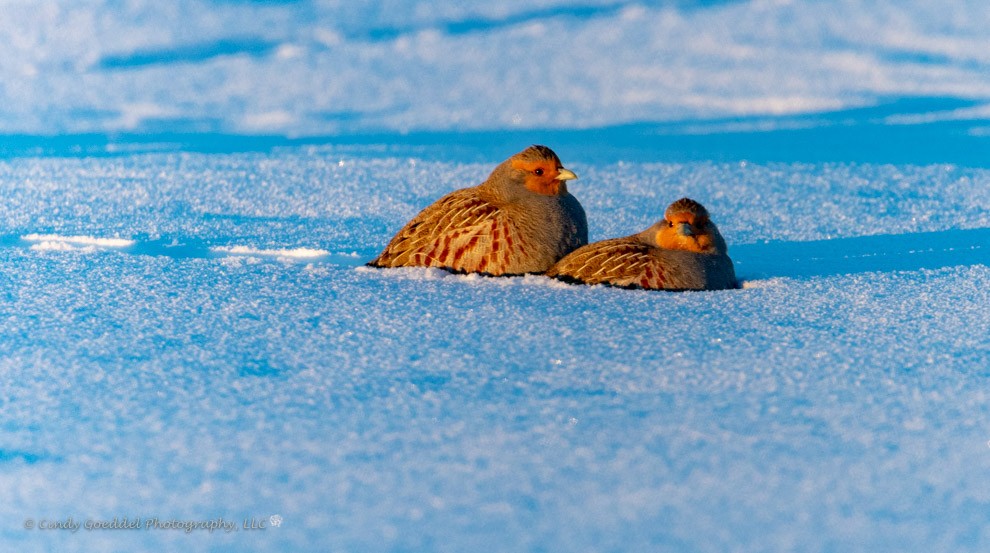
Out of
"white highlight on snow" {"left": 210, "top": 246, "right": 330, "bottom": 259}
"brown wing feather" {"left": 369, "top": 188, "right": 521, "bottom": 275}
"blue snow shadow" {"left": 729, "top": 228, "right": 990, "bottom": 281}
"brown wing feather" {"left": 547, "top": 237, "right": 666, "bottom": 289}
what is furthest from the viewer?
"white highlight on snow" {"left": 210, "top": 246, "right": 330, "bottom": 259}

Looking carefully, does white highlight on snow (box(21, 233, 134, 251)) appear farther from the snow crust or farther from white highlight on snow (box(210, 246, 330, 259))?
white highlight on snow (box(210, 246, 330, 259))

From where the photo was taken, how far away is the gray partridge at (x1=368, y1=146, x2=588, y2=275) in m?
4.38

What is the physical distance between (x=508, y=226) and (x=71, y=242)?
2.46 meters

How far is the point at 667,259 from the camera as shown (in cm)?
424

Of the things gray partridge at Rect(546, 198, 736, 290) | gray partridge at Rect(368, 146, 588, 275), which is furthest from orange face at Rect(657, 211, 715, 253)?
gray partridge at Rect(368, 146, 588, 275)

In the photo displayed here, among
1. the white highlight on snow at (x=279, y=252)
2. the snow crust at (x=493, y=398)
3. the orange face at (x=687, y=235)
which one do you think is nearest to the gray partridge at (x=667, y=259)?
the orange face at (x=687, y=235)

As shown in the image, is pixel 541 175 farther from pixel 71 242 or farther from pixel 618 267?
pixel 71 242

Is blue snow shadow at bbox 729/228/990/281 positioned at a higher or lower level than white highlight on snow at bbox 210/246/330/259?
higher

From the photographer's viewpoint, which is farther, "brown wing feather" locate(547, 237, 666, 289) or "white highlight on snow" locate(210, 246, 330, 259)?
"white highlight on snow" locate(210, 246, 330, 259)

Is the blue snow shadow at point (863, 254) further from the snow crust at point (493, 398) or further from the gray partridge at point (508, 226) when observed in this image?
the gray partridge at point (508, 226)

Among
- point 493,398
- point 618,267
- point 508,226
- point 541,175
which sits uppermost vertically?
point 541,175

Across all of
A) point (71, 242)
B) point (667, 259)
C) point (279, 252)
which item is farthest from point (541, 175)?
point (71, 242)

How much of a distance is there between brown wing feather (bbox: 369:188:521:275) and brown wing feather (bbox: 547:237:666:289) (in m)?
0.30

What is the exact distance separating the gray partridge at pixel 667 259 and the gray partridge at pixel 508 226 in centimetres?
17
